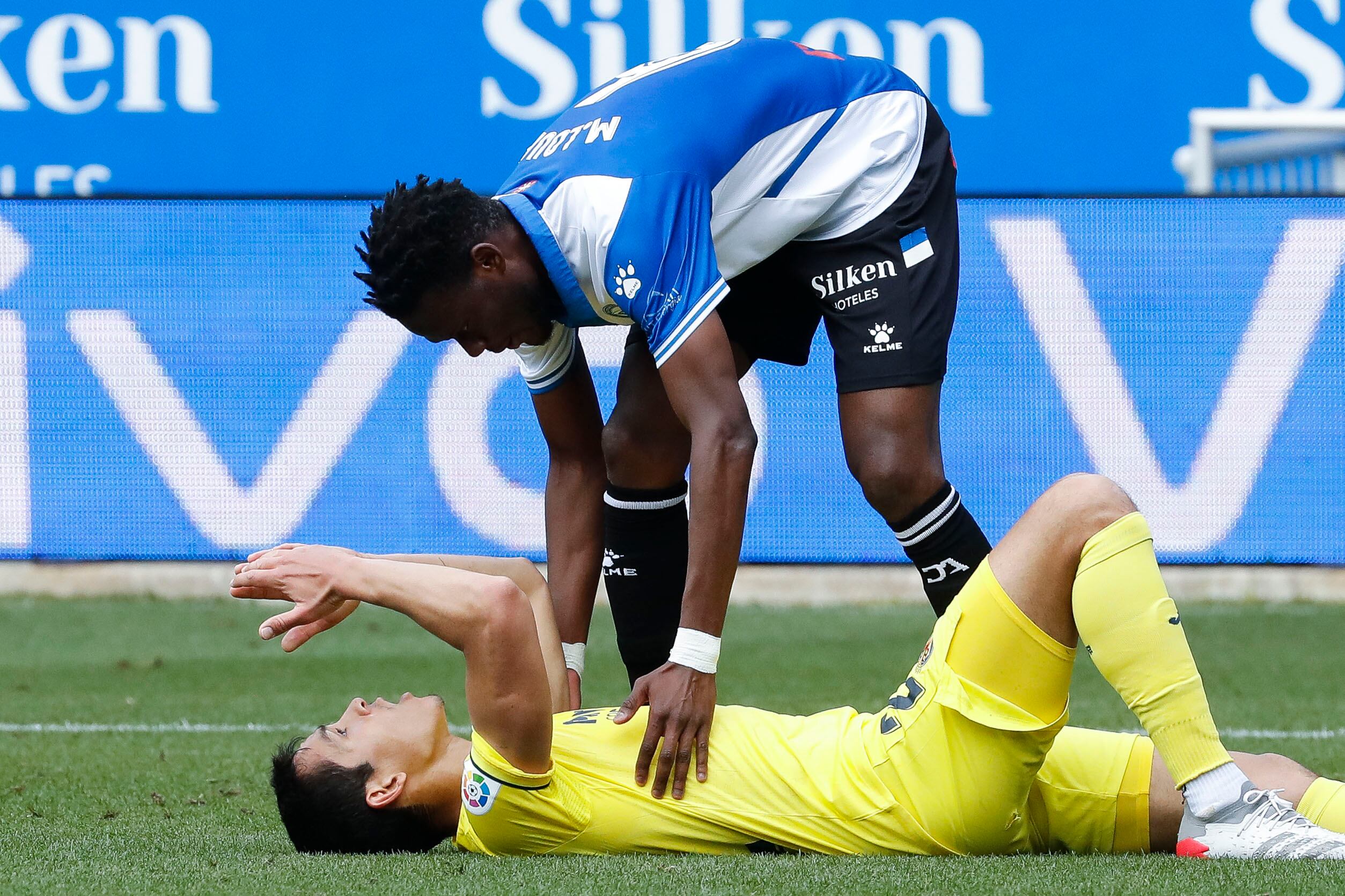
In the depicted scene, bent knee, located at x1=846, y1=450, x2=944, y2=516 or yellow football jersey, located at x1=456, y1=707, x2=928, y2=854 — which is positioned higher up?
bent knee, located at x1=846, y1=450, x2=944, y2=516

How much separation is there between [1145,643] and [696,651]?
769 mm

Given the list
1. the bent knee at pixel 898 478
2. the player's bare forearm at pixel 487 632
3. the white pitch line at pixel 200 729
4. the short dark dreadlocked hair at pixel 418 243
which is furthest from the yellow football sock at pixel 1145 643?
the white pitch line at pixel 200 729

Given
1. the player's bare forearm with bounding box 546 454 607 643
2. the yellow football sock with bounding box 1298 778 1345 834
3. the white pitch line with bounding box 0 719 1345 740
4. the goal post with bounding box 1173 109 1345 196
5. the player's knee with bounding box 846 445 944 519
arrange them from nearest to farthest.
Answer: the yellow football sock with bounding box 1298 778 1345 834
the player's knee with bounding box 846 445 944 519
the player's bare forearm with bounding box 546 454 607 643
the white pitch line with bounding box 0 719 1345 740
the goal post with bounding box 1173 109 1345 196

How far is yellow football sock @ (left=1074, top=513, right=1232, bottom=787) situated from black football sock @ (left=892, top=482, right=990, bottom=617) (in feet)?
2.63

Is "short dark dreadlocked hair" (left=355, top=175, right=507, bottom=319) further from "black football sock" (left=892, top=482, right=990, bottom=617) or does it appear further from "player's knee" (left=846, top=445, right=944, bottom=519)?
"black football sock" (left=892, top=482, right=990, bottom=617)

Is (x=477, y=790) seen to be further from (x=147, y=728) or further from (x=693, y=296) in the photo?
(x=147, y=728)

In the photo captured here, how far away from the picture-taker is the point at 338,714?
5.02 m

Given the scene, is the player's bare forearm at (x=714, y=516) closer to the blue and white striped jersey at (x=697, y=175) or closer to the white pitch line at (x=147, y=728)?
the blue and white striped jersey at (x=697, y=175)

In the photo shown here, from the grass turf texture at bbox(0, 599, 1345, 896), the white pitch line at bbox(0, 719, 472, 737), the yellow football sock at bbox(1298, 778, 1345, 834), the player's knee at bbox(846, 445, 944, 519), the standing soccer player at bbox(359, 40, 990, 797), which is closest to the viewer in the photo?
the grass turf texture at bbox(0, 599, 1345, 896)

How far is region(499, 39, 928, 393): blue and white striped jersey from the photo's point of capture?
3012 mm

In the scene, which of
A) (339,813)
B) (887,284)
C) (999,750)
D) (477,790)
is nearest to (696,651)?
(477,790)

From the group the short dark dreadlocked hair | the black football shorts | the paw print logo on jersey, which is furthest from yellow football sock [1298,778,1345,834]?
the short dark dreadlocked hair

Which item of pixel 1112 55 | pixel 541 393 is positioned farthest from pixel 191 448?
pixel 1112 55

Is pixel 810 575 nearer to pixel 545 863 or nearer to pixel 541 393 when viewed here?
pixel 541 393
